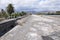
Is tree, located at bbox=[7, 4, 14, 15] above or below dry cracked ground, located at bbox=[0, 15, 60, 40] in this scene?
below

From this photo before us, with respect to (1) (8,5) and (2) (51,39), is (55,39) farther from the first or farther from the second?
(1) (8,5)

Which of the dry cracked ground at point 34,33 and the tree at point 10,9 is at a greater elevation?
the dry cracked ground at point 34,33

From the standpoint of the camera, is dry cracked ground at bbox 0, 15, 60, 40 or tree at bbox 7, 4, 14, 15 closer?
dry cracked ground at bbox 0, 15, 60, 40

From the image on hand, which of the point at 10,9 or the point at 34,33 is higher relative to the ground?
the point at 34,33

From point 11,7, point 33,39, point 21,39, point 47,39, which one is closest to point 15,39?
point 21,39

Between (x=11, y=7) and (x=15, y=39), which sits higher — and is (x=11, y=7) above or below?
below

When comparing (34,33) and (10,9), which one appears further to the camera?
(10,9)

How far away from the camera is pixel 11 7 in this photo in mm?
159125

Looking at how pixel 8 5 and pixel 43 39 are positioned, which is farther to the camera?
pixel 8 5

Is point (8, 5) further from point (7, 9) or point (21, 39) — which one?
point (21, 39)

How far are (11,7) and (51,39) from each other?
151826mm

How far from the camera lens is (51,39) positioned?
28.8 ft

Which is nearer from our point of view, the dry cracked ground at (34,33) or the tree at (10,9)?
the dry cracked ground at (34,33)

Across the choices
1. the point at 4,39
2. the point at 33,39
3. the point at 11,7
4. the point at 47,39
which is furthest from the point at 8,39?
the point at 11,7
